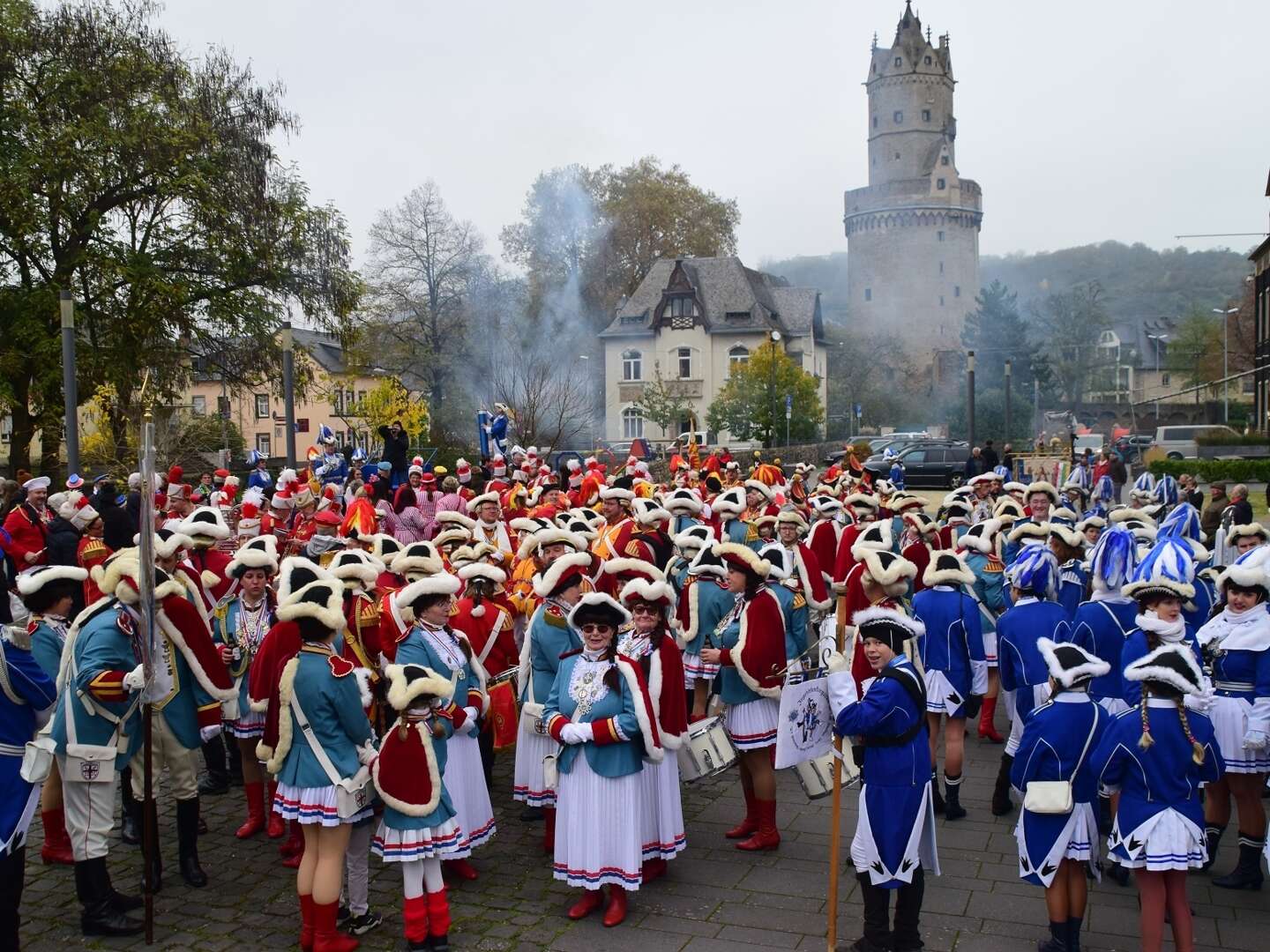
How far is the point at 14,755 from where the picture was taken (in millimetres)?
5566

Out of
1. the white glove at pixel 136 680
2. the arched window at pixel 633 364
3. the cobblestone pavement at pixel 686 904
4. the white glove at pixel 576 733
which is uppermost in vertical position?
the arched window at pixel 633 364

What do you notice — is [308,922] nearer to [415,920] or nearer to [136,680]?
[415,920]

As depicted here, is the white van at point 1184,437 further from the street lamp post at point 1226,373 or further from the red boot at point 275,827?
the red boot at point 275,827

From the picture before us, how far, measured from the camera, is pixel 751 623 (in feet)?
23.4

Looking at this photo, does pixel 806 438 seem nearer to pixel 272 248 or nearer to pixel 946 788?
pixel 272 248

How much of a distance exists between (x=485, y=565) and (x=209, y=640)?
1.81m

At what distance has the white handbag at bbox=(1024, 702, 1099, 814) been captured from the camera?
5375mm

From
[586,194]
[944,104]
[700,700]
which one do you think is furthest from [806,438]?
[944,104]

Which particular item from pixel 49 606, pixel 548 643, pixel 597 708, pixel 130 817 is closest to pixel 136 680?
pixel 49 606

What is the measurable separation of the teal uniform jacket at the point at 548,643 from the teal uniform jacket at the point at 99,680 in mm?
2331

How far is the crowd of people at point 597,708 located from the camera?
5.49 meters

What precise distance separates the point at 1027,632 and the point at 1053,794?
1988 mm

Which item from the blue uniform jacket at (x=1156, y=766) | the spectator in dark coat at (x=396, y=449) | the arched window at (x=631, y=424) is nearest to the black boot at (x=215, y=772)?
the blue uniform jacket at (x=1156, y=766)

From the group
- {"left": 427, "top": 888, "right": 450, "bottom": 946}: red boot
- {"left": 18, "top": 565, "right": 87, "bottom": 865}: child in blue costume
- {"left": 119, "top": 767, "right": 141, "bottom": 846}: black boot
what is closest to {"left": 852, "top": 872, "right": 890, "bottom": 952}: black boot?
{"left": 427, "top": 888, "right": 450, "bottom": 946}: red boot
